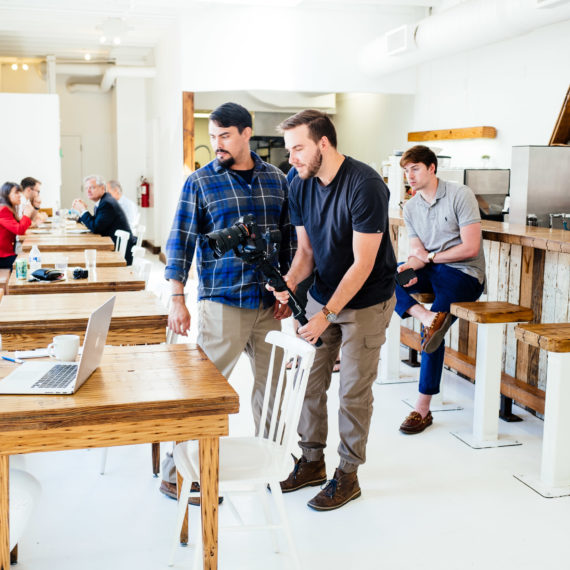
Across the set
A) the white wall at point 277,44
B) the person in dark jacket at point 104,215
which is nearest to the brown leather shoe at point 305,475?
the person in dark jacket at point 104,215

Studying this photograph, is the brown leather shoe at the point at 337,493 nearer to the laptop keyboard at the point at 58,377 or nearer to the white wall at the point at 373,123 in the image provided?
the laptop keyboard at the point at 58,377

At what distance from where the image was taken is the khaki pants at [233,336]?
10.1ft

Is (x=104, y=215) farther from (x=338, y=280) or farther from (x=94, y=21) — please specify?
(x=338, y=280)

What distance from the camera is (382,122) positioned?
11.2m

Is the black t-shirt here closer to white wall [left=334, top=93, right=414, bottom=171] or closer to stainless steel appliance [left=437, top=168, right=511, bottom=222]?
stainless steel appliance [left=437, top=168, right=511, bottom=222]

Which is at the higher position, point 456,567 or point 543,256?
point 543,256

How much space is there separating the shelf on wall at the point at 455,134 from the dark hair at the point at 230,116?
575cm

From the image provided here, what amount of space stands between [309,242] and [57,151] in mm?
9830

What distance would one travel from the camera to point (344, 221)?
2938mm

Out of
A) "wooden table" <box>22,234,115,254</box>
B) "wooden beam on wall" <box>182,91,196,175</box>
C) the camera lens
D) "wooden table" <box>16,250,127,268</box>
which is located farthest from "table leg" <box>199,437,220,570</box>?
"wooden beam on wall" <box>182,91,196,175</box>

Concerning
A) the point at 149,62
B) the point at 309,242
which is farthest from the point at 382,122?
the point at 309,242

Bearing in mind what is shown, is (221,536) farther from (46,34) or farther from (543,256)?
(46,34)

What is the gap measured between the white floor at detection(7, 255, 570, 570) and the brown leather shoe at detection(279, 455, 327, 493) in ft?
0.16

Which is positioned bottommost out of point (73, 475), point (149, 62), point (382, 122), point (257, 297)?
point (73, 475)
